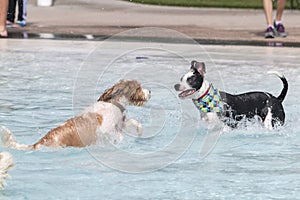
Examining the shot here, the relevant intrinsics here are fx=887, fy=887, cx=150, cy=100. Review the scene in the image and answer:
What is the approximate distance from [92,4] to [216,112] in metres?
13.4

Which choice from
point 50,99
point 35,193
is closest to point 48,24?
point 50,99

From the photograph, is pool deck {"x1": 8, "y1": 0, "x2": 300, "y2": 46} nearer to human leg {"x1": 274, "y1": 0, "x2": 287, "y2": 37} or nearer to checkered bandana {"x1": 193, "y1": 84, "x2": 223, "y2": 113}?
human leg {"x1": 274, "y1": 0, "x2": 287, "y2": 37}

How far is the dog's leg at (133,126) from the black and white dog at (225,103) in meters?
0.45

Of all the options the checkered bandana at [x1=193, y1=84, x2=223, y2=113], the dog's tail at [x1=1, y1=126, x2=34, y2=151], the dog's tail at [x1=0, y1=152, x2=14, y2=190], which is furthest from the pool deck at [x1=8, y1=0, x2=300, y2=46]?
the dog's tail at [x1=0, y1=152, x2=14, y2=190]

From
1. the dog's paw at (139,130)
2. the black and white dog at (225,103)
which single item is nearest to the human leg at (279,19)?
the black and white dog at (225,103)

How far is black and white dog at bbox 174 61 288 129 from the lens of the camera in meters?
7.00

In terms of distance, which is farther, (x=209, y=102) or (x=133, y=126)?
(x=209, y=102)

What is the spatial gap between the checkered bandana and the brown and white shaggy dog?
27.9 inches

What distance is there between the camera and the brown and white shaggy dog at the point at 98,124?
20.4ft

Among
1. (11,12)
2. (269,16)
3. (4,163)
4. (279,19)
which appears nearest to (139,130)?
(4,163)

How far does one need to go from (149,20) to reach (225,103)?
371 inches

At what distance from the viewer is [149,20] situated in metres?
16.6

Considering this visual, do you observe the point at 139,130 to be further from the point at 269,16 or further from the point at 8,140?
the point at 269,16

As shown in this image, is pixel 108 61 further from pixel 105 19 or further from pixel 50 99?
pixel 105 19
